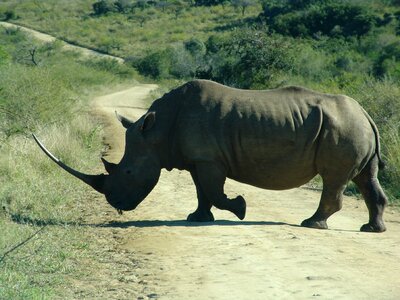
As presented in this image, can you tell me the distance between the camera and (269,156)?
10453mm

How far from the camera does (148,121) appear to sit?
1066cm

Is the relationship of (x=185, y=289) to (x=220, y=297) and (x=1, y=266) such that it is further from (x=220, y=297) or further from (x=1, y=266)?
(x=1, y=266)

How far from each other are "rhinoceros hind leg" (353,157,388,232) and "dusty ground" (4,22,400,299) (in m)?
0.22

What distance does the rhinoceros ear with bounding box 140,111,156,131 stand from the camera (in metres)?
10.6

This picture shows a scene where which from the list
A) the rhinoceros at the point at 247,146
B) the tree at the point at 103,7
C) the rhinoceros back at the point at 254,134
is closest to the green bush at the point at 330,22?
the rhinoceros at the point at 247,146

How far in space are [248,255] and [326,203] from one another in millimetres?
2395

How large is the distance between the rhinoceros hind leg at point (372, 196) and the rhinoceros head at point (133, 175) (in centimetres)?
265

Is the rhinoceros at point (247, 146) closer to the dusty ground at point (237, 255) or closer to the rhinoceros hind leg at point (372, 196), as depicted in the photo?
the rhinoceros hind leg at point (372, 196)

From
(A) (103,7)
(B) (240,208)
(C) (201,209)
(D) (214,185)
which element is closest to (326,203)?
(B) (240,208)

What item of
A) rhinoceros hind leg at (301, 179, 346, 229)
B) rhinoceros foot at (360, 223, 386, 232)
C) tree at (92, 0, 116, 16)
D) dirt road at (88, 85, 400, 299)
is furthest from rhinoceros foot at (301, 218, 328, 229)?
tree at (92, 0, 116, 16)

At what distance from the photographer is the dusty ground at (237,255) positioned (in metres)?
7.16

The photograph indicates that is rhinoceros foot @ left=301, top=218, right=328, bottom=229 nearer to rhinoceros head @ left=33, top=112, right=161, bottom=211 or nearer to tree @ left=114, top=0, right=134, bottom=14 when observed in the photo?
rhinoceros head @ left=33, top=112, right=161, bottom=211

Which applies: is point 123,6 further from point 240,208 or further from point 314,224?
point 314,224

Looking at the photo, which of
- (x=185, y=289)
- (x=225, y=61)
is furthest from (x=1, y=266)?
(x=225, y=61)
